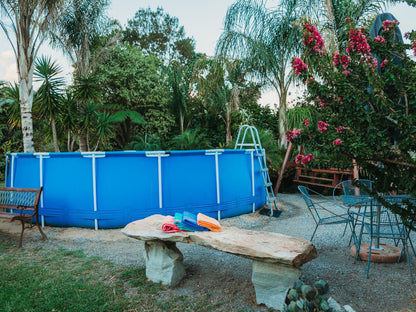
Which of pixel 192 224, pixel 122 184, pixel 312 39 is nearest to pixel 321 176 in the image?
pixel 122 184

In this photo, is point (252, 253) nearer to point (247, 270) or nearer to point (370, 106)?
point (247, 270)

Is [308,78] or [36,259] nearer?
[308,78]

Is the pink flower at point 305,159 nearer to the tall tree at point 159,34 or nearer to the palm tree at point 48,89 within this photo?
the palm tree at point 48,89

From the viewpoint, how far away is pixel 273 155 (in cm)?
1076

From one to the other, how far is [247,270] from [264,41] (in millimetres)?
11293

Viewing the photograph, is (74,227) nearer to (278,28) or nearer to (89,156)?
(89,156)

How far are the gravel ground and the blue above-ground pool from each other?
1.18 feet

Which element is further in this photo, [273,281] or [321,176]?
[321,176]

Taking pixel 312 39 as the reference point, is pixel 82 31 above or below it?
above

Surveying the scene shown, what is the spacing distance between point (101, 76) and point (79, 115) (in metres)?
6.74

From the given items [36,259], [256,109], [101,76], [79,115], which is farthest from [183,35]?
[36,259]

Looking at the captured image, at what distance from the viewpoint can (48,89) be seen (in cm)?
987

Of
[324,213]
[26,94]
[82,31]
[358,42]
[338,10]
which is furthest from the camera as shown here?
[82,31]

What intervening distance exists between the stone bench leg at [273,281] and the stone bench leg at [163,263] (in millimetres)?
940
